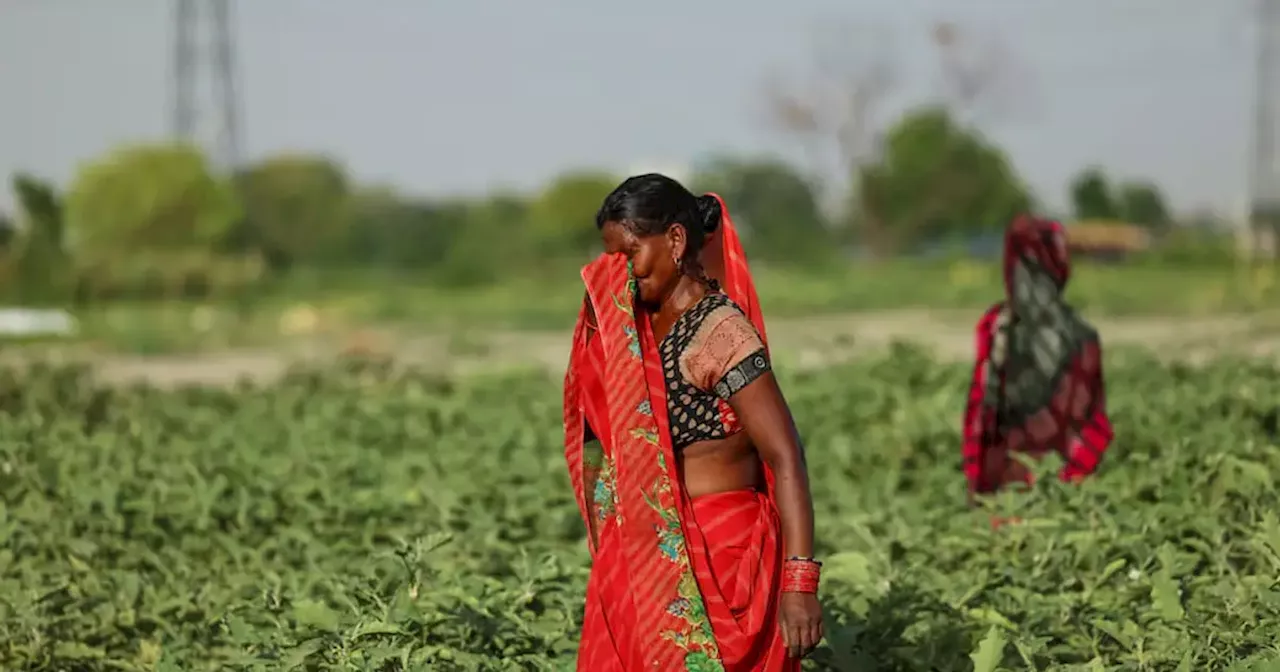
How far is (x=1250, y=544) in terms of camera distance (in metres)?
5.16

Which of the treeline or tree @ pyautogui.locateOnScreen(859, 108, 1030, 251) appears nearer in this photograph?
the treeline

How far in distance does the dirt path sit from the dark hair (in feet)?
40.1

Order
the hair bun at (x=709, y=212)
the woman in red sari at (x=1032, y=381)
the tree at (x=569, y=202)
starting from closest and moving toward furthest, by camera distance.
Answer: the hair bun at (x=709, y=212) < the woman in red sari at (x=1032, y=381) < the tree at (x=569, y=202)

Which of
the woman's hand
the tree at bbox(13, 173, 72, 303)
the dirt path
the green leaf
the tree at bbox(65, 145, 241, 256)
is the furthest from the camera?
the tree at bbox(65, 145, 241, 256)

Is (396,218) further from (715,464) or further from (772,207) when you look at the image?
(715,464)

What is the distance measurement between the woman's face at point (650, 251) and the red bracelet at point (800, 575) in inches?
24.6

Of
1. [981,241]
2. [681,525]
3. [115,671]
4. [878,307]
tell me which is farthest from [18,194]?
[981,241]

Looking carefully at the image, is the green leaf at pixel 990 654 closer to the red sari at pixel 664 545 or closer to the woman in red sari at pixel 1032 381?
→ the red sari at pixel 664 545

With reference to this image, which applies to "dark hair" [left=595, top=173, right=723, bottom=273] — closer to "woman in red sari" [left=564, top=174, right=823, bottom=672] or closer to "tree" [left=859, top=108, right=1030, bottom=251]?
"woman in red sari" [left=564, top=174, right=823, bottom=672]

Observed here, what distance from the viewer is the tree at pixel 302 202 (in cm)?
5728

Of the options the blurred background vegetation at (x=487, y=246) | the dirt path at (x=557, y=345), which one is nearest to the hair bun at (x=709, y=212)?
the dirt path at (x=557, y=345)

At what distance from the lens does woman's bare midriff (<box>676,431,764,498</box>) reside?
3506 mm

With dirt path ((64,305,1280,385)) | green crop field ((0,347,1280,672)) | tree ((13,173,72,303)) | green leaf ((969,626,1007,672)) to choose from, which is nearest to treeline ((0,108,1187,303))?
tree ((13,173,72,303))

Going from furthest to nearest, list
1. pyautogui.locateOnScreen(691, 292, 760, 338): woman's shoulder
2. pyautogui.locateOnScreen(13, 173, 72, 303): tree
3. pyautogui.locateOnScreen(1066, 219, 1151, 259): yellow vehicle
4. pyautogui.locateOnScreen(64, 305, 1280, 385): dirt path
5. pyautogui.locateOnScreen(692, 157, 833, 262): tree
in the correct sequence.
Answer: pyautogui.locateOnScreen(1066, 219, 1151, 259): yellow vehicle
pyautogui.locateOnScreen(692, 157, 833, 262): tree
pyautogui.locateOnScreen(13, 173, 72, 303): tree
pyautogui.locateOnScreen(64, 305, 1280, 385): dirt path
pyautogui.locateOnScreen(691, 292, 760, 338): woman's shoulder
